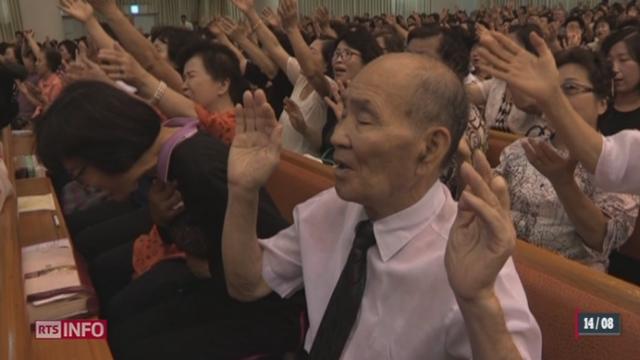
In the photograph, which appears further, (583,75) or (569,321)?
(583,75)

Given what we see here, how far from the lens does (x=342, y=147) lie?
149cm

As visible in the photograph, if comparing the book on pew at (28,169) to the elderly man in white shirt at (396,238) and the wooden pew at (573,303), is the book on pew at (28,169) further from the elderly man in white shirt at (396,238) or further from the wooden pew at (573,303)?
the wooden pew at (573,303)

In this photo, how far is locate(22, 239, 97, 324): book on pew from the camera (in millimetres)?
1919

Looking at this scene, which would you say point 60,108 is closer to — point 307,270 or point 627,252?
point 307,270

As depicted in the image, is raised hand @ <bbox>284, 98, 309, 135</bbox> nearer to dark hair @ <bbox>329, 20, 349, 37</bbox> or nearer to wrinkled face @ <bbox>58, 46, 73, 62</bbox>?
dark hair @ <bbox>329, 20, 349, 37</bbox>

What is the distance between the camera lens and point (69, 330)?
6.02 feet

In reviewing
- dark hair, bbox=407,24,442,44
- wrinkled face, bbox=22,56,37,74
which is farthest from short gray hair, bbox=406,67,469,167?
wrinkled face, bbox=22,56,37,74

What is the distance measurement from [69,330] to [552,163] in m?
1.72

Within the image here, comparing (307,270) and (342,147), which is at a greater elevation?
(342,147)

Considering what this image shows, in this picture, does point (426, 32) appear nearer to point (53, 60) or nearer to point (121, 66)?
point (121, 66)

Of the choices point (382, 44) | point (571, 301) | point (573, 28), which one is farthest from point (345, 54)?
point (573, 28)

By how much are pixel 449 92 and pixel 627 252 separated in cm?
156

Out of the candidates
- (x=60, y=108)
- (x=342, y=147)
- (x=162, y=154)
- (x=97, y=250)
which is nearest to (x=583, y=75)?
(x=342, y=147)

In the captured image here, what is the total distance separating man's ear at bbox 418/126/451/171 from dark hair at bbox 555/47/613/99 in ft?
4.16
